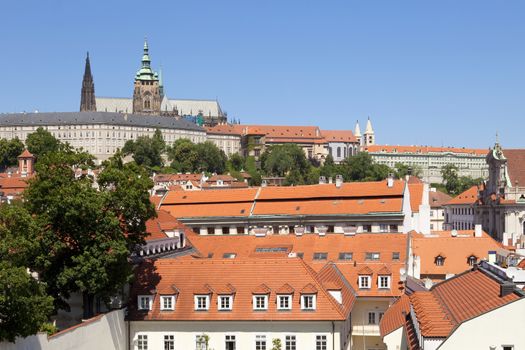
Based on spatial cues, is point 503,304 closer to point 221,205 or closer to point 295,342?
point 295,342

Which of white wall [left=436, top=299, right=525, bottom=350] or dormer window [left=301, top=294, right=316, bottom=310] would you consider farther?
dormer window [left=301, top=294, right=316, bottom=310]

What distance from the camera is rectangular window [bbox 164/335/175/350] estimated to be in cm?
4641

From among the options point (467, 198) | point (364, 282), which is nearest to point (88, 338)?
point (364, 282)

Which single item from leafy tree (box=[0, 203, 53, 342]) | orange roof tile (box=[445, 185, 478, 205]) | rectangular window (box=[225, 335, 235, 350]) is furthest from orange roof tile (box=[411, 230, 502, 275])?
orange roof tile (box=[445, 185, 478, 205])

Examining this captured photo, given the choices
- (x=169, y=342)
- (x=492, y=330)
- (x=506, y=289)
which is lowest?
(x=169, y=342)

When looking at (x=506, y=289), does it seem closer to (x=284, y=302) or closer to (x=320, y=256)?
(x=284, y=302)

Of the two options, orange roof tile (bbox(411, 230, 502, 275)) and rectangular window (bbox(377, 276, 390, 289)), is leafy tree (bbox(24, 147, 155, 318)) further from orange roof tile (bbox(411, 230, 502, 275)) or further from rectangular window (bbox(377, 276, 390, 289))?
orange roof tile (bbox(411, 230, 502, 275))

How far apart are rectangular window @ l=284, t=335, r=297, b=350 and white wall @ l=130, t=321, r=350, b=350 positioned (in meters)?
0.15

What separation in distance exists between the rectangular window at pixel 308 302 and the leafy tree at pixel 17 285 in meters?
12.7

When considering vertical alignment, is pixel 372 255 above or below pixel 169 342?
above

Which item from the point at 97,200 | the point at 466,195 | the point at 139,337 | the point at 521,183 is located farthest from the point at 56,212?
the point at 466,195

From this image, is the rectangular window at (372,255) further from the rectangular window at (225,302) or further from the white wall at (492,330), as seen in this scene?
the white wall at (492,330)

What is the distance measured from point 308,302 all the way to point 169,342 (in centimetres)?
725

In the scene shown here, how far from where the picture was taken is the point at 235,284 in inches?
1859
